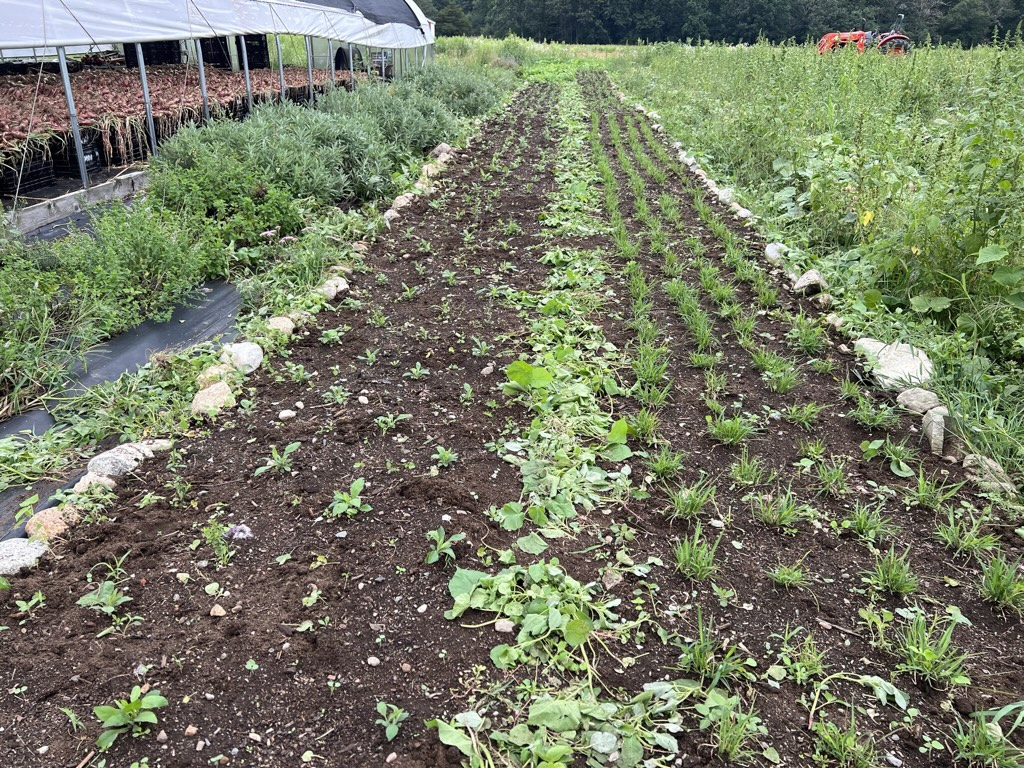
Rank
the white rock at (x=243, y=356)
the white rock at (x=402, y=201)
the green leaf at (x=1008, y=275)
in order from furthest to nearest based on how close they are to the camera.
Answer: the white rock at (x=402, y=201), the white rock at (x=243, y=356), the green leaf at (x=1008, y=275)

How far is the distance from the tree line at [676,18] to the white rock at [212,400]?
38.4m

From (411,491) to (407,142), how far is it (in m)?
7.15

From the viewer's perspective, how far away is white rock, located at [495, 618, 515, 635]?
222cm

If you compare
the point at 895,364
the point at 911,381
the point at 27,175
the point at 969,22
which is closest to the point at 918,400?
the point at 911,381

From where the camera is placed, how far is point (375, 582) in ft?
7.84

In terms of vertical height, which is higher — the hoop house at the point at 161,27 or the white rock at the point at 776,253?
the hoop house at the point at 161,27

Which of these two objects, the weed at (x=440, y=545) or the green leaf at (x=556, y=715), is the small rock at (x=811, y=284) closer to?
the weed at (x=440, y=545)

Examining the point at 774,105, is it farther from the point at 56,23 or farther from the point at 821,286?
the point at 56,23

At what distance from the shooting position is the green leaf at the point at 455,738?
5.91ft

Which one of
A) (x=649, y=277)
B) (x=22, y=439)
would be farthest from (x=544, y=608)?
(x=649, y=277)

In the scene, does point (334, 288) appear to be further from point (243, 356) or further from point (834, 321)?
point (834, 321)

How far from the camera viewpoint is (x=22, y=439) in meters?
3.18

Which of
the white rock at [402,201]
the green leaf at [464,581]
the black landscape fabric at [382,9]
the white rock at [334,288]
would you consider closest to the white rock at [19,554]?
the green leaf at [464,581]

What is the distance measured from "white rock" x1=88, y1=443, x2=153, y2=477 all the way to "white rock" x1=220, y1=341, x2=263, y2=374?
2.76 feet
